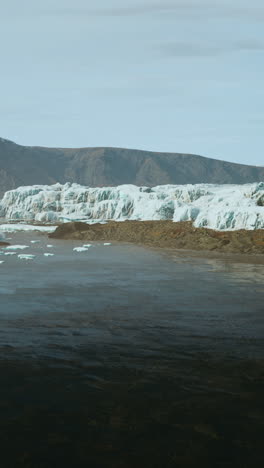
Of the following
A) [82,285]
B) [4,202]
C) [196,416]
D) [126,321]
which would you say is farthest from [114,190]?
[196,416]

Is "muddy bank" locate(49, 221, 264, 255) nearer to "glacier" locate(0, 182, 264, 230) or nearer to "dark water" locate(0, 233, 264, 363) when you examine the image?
"glacier" locate(0, 182, 264, 230)

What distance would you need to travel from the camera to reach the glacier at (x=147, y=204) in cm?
3806

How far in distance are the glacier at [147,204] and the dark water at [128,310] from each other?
1396cm

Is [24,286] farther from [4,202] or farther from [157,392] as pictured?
[4,202]

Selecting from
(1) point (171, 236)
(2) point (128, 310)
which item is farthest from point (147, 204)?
(2) point (128, 310)

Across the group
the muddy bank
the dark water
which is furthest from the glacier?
the dark water

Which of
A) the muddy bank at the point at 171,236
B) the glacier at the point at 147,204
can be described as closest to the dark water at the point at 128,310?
the muddy bank at the point at 171,236

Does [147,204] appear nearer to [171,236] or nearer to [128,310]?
[171,236]

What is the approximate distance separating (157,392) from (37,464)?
2.45 meters

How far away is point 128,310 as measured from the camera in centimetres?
1355

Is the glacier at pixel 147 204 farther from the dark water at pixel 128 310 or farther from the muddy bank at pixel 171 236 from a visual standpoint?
the dark water at pixel 128 310

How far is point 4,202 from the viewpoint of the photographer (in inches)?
4220

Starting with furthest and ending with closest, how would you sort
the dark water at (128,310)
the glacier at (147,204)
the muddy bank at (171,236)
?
the glacier at (147,204), the muddy bank at (171,236), the dark water at (128,310)

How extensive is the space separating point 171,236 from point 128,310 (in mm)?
25331
